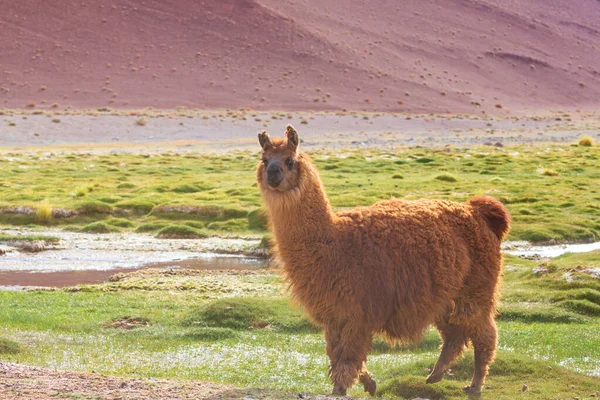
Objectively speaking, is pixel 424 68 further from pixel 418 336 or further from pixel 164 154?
pixel 418 336

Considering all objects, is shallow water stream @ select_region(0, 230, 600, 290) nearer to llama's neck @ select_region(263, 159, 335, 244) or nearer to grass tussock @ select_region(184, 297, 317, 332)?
grass tussock @ select_region(184, 297, 317, 332)

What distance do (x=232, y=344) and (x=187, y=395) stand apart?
3.34 meters

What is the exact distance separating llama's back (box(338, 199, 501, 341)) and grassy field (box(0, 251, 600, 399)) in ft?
2.59

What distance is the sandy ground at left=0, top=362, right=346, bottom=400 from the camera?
6.91m

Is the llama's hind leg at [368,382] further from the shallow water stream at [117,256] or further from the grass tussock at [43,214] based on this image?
the grass tussock at [43,214]

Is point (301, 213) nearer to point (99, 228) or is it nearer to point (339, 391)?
point (339, 391)

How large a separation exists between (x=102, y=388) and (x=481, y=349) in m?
3.51

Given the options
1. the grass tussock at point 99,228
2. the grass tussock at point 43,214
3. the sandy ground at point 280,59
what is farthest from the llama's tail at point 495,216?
the sandy ground at point 280,59

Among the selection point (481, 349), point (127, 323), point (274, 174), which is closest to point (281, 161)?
point (274, 174)

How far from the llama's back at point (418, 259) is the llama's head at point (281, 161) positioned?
716mm

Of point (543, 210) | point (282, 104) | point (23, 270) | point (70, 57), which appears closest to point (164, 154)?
point (543, 210)

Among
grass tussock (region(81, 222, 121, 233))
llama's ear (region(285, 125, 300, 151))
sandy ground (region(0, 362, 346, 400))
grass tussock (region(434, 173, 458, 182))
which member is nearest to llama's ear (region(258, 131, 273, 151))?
llama's ear (region(285, 125, 300, 151))

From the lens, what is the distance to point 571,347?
1002 centimetres

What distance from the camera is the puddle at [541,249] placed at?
58.1 feet
